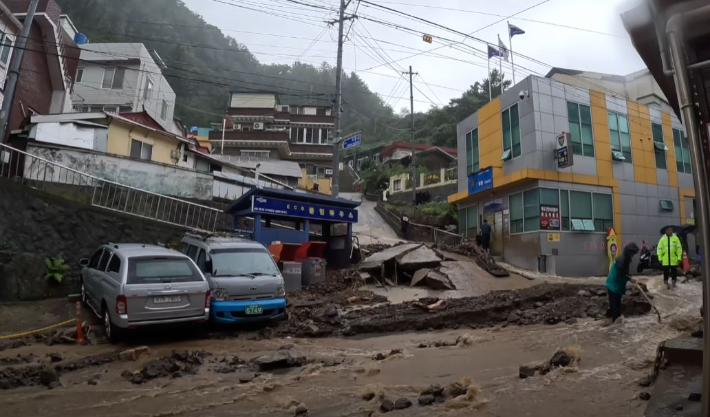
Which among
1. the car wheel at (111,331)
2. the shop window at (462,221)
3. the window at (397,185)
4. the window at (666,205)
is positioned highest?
the window at (397,185)

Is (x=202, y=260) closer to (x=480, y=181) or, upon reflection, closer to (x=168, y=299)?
(x=168, y=299)

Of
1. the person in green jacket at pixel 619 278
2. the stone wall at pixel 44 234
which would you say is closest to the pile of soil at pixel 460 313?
the person in green jacket at pixel 619 278

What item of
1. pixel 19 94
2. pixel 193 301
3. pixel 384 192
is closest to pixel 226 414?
pixel 193 301

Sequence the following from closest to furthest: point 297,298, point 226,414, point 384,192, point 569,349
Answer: point 226,414 → point 569,349 → point 297,298 → point 384,192

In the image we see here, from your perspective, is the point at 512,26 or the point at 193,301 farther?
the point at 512,26

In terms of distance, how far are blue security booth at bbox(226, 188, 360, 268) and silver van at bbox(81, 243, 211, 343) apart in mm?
4945

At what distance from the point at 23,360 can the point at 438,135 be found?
49844mm

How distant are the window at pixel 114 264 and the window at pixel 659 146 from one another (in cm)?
2446

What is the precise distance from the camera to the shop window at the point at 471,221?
2327 centimetres

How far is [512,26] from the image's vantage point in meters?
24.3

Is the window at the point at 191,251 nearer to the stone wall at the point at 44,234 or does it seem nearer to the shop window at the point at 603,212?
the stone wall at the point at 44,234

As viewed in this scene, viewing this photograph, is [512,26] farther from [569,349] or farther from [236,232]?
[569,349]

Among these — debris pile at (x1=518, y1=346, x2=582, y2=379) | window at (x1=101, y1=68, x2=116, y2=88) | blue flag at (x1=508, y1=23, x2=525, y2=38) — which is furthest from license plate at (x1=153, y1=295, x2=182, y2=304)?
window at (x1=101, y1=68, x2=116, y2=88)

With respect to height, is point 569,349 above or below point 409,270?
below
